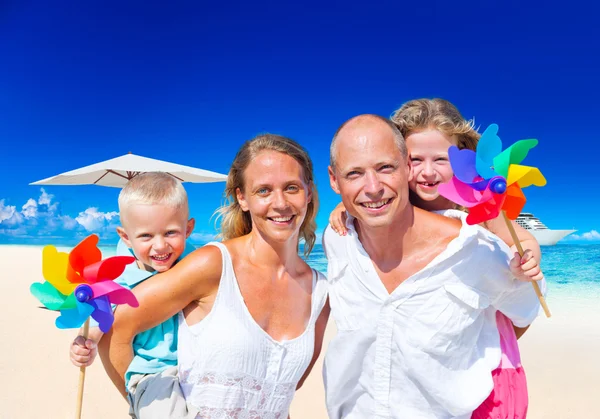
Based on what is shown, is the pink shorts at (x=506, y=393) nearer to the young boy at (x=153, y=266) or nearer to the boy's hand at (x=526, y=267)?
the boy's hand at (x=526, y=267)

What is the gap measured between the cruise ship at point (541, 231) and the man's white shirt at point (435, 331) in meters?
41.4

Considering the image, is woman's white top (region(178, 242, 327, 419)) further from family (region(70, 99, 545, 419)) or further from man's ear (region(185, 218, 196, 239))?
man's ear (region(185, 218, 196, 239))

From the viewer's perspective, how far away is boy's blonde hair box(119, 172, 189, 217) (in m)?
2.92

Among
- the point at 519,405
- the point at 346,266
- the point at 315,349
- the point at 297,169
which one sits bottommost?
the point at 519,405

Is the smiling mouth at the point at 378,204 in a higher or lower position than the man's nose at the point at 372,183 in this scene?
lower

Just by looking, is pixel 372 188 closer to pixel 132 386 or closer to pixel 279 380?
pixel 279 380

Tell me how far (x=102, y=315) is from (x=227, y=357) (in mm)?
758

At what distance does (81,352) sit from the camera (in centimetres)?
245

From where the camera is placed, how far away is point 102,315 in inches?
92.6

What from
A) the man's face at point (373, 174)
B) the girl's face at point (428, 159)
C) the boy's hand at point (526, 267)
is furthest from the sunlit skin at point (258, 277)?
the boy's hand at point (526, 267)

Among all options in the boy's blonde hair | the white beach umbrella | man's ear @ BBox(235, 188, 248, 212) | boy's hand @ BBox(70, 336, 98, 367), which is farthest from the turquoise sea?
boy's hand @ BBox(70, 336, 98, 367)

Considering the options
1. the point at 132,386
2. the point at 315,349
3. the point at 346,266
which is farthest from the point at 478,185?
the point at 132,386

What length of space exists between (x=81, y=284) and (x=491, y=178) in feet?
7.21

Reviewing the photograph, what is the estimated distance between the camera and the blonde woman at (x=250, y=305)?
2.67 metres
